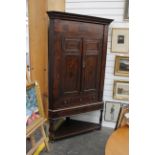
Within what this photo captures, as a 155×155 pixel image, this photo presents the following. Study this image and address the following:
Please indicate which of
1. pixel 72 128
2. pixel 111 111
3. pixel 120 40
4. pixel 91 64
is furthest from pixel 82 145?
pixel 120 40

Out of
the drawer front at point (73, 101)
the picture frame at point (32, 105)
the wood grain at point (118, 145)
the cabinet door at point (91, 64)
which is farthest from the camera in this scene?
the cabinet door at point (91, 64)

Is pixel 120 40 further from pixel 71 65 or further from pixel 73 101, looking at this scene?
pixel 73 101

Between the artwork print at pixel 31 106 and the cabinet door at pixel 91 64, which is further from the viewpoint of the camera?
the cabinet door at pixel 91 64

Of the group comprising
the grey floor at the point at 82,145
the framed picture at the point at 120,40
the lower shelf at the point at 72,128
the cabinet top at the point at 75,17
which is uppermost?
the cabinet top at the point at 75,17

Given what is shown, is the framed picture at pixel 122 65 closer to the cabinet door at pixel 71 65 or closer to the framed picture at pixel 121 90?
the framed picture at pixel 121 90

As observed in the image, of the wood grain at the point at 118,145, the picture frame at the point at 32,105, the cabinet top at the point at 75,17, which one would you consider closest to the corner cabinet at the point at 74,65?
the cabinet top at the point at 75,17

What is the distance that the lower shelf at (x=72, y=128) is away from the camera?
298 cm

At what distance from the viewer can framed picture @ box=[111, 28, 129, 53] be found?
315 cm

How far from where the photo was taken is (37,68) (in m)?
3.22

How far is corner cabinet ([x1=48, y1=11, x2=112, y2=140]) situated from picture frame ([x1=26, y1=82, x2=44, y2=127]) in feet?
0.75

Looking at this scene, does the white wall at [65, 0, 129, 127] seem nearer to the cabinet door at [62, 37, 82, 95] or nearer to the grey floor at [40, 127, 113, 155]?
the grey floor at [40, 127, 113, 155]

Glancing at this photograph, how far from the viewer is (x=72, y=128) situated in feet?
10.6

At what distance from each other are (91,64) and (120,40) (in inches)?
25.7
